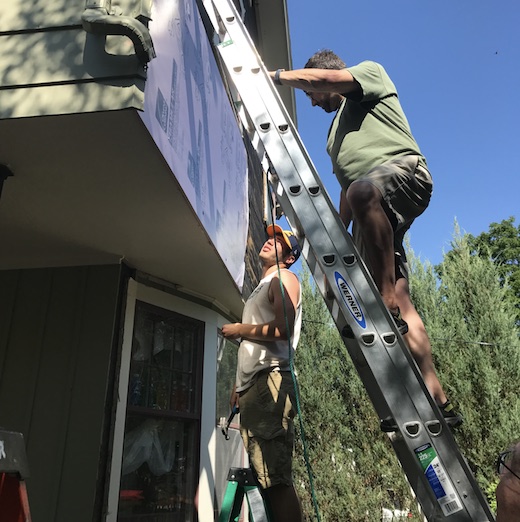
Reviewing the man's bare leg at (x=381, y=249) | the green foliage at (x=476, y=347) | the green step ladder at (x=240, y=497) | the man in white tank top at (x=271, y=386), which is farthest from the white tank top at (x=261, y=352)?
the green foliage at (x=476, y=347)

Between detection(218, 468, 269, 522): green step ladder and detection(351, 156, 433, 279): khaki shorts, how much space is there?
119 centimetres

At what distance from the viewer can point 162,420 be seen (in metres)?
3.51

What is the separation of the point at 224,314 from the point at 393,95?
2.66 metres

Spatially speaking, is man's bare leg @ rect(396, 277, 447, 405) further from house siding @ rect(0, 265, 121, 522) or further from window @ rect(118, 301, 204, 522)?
window @ rect(118, 301, 204, 522)

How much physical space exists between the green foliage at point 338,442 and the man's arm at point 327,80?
4551 mm

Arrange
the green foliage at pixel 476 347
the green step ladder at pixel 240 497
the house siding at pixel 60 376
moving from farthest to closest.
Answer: the green foliage at pixel 476 347 < the house siding at pixel 60 376 < the green step ladder at pixel 240 497

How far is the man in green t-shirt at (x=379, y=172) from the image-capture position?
6.63 ft

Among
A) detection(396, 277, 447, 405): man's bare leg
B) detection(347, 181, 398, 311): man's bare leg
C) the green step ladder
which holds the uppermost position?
detection(347, 181, 398, 311): man's bare leg

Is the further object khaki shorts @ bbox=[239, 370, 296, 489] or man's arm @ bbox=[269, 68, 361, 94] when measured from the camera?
man's arm @ bbox=[269, 68, 361, 94]

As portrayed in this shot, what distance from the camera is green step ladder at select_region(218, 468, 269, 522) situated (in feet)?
7.22

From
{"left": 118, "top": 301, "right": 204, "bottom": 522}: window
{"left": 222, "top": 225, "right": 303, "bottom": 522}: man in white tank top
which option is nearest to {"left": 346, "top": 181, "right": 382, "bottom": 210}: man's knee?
{"left": 222, "top": 225, "right": 303, "bottom": 522}: man in white tank top

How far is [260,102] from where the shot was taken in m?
2.37

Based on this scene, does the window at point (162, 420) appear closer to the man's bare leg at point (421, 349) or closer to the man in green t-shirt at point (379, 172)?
the man in green t-shirt at point (379, 172)

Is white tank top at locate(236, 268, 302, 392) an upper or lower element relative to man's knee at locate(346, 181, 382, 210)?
lower
